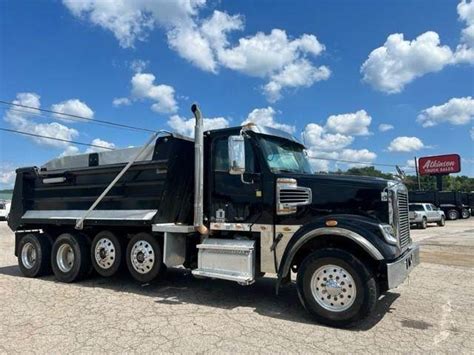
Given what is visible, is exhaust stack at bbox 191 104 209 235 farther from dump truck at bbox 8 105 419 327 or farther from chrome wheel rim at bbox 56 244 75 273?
chrome wheel rim at bbox 56 244 75 273

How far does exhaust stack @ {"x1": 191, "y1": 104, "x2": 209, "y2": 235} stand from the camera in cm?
674

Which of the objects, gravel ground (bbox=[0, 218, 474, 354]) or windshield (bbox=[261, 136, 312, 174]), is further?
windshield (bbox=[261, 136, 312, 174])

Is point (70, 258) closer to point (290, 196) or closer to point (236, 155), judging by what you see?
point (236, 155)

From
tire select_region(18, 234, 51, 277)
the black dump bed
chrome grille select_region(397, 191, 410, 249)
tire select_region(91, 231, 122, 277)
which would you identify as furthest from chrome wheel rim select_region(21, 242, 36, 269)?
chrome grille select_region(397, 191, 410, 249)

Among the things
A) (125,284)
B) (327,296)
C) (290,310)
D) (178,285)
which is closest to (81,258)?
(125,284)

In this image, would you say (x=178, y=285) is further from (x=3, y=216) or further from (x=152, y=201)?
(x=3, y=216)

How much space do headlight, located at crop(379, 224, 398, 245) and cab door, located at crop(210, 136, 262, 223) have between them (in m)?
1.80

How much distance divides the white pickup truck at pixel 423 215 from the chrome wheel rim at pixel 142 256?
20896 millimetres

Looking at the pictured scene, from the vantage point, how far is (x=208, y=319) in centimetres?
566

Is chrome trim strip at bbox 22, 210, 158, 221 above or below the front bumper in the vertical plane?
above

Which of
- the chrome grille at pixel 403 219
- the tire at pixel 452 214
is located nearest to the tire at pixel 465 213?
the tire at pixel 452 214

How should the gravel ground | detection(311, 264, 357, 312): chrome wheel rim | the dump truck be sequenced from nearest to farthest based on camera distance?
the gravel ground
detection(311, 264, 357, 312): chrome wheel rim
the dump truck

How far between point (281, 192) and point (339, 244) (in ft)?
3.61

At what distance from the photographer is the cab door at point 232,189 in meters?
6.30
